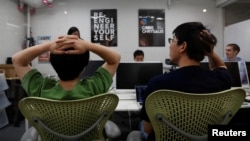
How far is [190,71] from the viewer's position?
1170 mm

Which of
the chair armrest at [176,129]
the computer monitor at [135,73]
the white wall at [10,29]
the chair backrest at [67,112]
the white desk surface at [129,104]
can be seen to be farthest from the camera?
the white wall at [10,29]

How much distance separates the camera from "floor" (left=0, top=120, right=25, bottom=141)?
3263mm

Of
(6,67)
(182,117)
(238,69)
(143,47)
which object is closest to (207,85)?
(182,117)

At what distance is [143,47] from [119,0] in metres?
1.33

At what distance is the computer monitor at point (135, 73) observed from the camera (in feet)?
8.39

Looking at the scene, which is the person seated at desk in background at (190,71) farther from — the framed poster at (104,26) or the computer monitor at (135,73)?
the framed poster at (104,26)

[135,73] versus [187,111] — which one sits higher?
[135,73]

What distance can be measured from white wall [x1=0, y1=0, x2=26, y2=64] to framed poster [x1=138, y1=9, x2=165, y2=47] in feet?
9.34

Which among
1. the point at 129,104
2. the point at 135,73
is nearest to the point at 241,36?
the point at 135,73

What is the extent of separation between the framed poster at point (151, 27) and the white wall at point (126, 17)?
0.10 m

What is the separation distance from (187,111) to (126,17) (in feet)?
16.6

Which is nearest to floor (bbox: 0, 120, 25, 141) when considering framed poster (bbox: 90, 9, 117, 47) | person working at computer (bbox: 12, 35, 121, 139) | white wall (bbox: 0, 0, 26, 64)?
white wall (bbox: 0, 0, 26, 64)

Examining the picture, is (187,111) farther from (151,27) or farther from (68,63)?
(151,27)

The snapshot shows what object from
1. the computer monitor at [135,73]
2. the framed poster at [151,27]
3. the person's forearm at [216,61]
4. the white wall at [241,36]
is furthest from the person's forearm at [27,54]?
the framed poster at [151,27]
